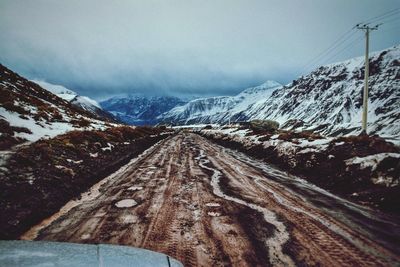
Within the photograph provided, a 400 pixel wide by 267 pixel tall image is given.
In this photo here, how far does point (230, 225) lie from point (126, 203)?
2.69 m

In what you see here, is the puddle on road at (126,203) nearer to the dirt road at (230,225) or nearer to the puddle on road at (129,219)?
the dirt road at (230,225)

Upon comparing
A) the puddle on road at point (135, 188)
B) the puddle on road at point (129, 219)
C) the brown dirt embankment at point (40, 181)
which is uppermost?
the brown dirt embankment at point (40, 181)

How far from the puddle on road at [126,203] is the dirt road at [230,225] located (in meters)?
0.02

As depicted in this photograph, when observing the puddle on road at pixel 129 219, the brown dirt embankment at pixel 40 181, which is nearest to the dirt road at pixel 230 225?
the puddle on road at pixel 129 219

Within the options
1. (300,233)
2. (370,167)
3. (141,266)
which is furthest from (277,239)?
(370,167)

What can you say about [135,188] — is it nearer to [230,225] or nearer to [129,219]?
[129,219]

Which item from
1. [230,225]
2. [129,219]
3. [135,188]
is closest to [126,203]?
[129,219]

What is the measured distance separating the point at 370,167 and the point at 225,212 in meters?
5.97

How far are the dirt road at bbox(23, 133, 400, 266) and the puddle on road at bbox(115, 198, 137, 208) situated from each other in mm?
23

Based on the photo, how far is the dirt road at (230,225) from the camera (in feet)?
13.5

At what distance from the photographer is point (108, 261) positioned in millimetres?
2418

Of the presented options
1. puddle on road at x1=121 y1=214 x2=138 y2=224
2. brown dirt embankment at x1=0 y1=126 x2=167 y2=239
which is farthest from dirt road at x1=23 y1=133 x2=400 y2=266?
brown dirt embankment at x1=0 y1=126 x2=167 y2=239

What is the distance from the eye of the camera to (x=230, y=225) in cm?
521

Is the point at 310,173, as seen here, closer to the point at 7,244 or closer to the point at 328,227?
the point at 328,227
